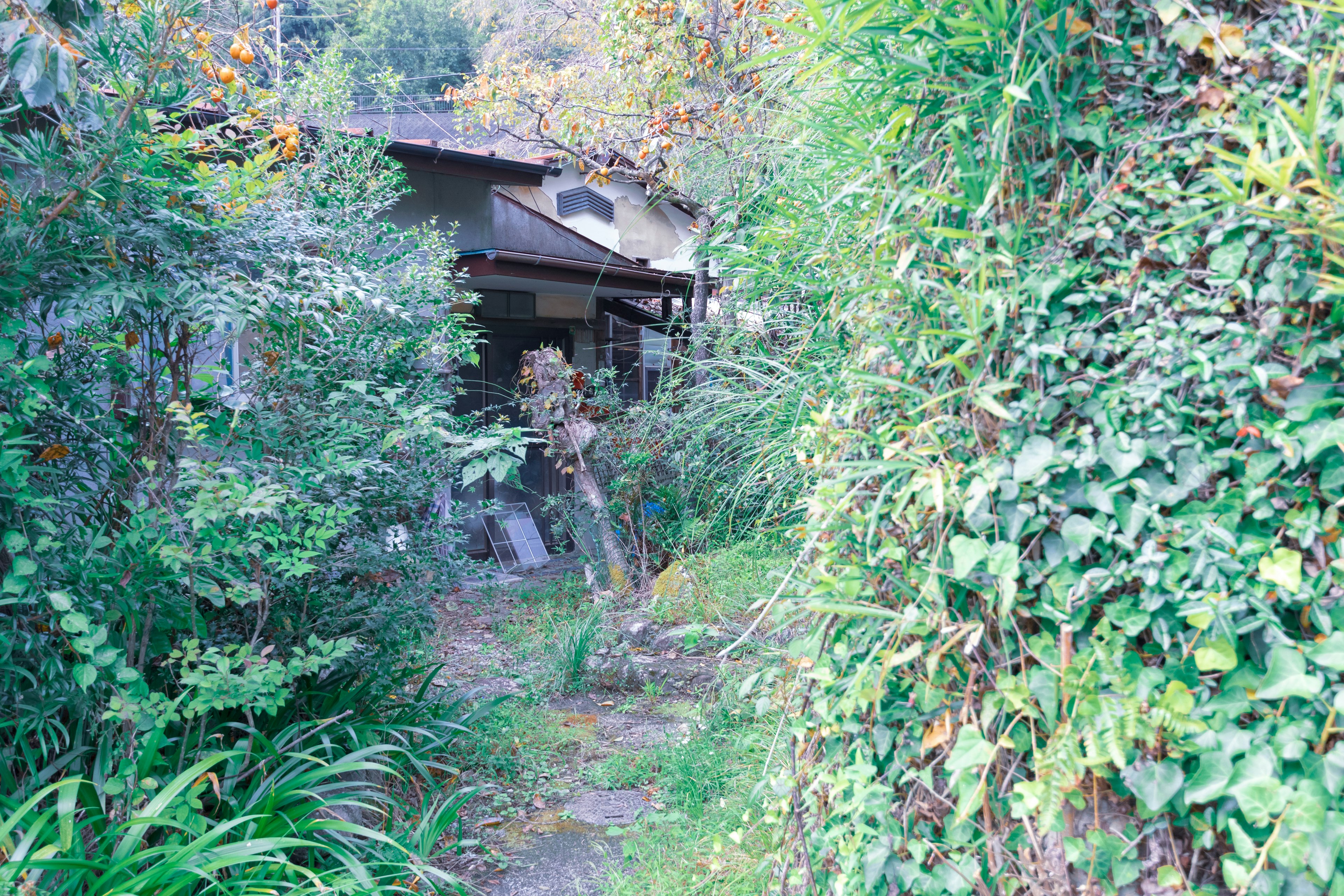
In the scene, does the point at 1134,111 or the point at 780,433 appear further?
the point at 780,433

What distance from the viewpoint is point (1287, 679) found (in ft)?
2.92

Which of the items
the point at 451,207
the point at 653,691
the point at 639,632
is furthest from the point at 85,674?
the point at 451,207

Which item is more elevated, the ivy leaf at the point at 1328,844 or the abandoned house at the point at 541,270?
the abandoned house at the point at 541,270

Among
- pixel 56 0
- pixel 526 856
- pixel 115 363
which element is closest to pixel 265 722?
pixel 526 856

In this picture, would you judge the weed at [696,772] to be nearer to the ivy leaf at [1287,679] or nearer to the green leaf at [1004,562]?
the green leaf at [1004,562]

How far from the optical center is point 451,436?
2391 millimetres

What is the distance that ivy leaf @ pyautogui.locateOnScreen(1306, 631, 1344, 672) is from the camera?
85cm

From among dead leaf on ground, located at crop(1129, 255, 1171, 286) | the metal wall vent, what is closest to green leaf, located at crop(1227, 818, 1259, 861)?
dead leaf on ground, located at crop(1129, 255, 1171, 286)

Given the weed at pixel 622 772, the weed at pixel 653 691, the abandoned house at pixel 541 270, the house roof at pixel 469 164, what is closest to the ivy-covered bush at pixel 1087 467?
the weed at pixel 622 772

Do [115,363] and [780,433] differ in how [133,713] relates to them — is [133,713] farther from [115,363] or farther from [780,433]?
[780,433]

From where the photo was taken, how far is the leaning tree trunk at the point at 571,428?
6.37m

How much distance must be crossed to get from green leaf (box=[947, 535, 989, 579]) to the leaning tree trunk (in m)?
5.34

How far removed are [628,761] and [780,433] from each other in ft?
6.20

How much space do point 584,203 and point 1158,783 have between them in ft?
31.5
